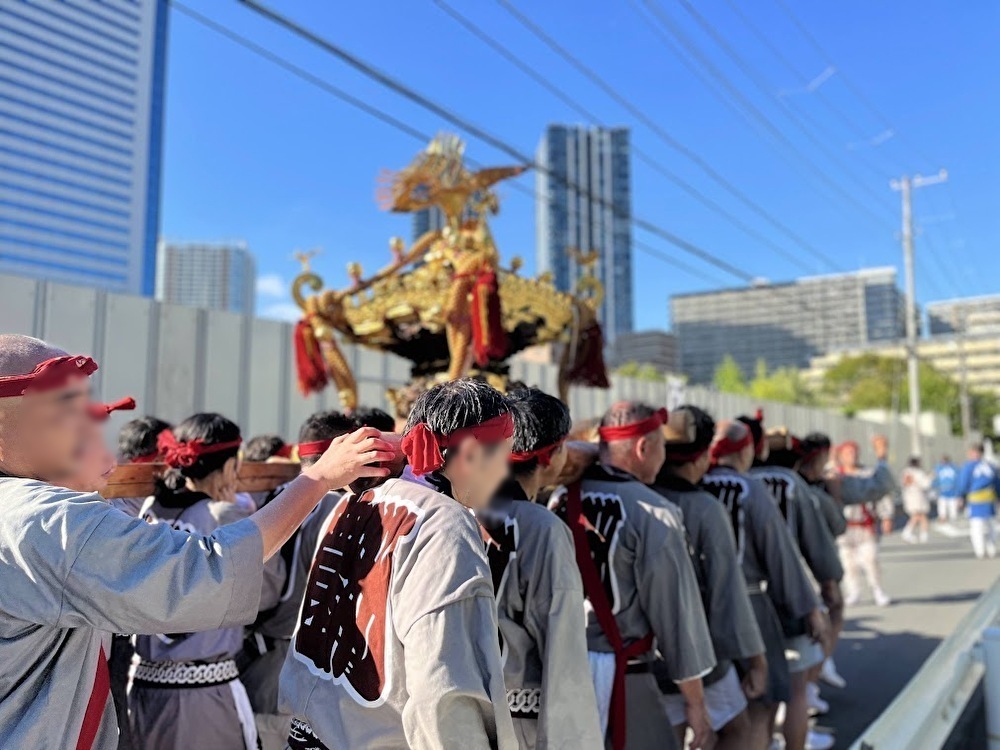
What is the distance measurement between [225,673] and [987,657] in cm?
334

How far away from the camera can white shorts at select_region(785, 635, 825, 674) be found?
11.1 ft

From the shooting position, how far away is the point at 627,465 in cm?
244

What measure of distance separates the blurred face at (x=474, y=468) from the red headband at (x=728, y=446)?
2117 millimetres

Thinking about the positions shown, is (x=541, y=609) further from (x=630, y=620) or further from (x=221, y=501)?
(x=221, y=501)

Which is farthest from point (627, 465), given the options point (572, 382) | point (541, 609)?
point (572, 382)

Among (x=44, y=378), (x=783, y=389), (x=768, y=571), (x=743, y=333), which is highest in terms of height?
(x=743, y=333)

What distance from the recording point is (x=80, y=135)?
5.03 m

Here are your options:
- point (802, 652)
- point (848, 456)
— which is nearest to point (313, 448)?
point (802, 652)

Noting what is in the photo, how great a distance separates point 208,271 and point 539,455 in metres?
55.5

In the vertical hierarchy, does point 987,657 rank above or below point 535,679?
below

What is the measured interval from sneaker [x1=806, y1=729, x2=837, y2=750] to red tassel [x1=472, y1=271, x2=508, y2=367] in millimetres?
2741

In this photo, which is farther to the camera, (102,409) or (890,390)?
(890,390)

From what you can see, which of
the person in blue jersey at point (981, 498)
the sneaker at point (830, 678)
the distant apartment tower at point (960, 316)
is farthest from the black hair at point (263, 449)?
the distant apartment tower at point (960, 316)

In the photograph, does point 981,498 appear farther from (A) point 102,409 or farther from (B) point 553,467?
(A) point 102,409
